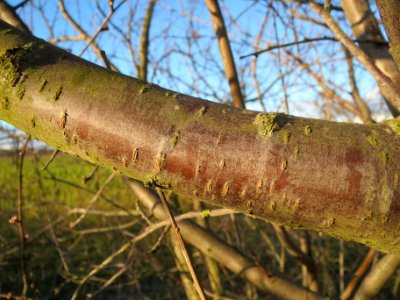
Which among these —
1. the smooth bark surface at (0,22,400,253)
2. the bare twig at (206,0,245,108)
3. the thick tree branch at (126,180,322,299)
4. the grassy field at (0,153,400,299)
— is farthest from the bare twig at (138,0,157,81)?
the smooth bark surface at (0,22,400,253)

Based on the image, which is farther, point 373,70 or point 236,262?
point 236,262

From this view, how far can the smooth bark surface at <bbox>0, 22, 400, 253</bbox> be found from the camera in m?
0.58

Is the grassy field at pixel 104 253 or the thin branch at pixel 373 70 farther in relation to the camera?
the grassy field at pixel 104 253

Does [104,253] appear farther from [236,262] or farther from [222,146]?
[222,146]

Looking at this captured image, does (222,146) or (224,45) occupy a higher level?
(224,45)

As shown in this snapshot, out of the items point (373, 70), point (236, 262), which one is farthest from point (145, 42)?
point (373, 70)

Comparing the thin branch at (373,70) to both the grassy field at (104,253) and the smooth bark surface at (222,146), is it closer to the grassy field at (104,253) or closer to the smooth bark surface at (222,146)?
the smooth bark surface at (222,146)

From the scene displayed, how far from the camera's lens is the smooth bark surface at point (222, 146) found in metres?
0.58

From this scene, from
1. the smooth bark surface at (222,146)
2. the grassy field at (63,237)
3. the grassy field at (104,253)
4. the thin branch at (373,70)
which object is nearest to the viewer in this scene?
the smooth bark surface at (222,146)

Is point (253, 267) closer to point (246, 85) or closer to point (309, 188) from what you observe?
point (309, 188)

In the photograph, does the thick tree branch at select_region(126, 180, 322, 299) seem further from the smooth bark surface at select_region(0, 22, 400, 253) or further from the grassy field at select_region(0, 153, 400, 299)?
the grassy field at select_region(0, 153, 400, 299)

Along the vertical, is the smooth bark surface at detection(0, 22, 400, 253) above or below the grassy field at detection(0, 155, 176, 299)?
above

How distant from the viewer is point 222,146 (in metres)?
0.60

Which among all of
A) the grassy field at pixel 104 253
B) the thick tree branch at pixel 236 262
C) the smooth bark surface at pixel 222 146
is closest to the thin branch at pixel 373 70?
the smooth bark surface at pixel 222 146
